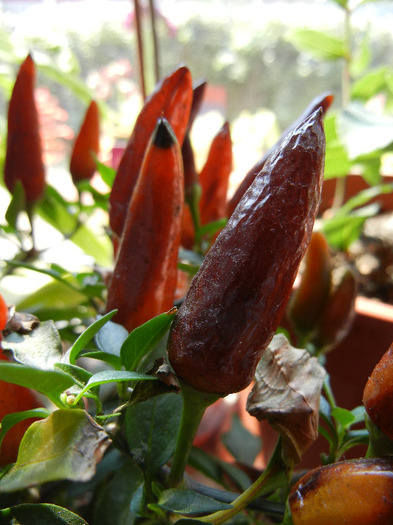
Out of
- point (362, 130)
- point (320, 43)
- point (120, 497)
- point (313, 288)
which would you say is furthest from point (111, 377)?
point (320, 43)

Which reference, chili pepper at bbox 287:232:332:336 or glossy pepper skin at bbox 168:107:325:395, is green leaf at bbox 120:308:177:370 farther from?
A: chili pepper at bbox 287:232:332:336

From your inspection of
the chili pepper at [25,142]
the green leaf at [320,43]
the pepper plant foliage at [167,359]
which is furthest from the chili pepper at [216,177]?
the green leaf at [320,43]

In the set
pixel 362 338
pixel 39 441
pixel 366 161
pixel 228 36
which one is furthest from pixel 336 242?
pixel 228 36

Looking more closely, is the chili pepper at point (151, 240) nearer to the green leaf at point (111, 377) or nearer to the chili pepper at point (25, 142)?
the green leaf at point (111, 377)

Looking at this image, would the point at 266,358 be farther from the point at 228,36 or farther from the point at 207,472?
the point at 228,36

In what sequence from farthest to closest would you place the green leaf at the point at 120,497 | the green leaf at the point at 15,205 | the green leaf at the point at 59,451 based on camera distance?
1. the green leaf at the point at 15,205
2. the green leaf at the point at 120,497
3. the green leaf at the point at 59,451

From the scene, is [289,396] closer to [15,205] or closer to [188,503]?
[188,503]

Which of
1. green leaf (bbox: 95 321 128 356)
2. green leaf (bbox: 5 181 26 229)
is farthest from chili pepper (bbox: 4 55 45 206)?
green leaf (bbox: 95 321 128 356)
